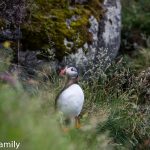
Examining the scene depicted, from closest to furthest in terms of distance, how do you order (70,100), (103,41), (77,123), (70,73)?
(70,100) < (77,123) < (70,73) < (103,41)

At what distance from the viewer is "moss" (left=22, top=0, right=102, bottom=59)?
8023 mm

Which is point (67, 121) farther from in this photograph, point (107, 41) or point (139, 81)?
point (107, 41)

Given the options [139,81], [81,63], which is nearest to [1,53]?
[81,63]

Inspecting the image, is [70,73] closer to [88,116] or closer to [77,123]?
[77,123]

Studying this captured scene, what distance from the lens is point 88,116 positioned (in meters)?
Result: 6.95

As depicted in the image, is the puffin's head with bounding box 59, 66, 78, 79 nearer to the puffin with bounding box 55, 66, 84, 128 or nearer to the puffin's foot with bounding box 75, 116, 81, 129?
the puffin with bounding box 55, 66, 84, 128

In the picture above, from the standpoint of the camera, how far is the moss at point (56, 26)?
26.3ft

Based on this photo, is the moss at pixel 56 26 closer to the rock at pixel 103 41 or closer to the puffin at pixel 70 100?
the rock at pixel 103 41

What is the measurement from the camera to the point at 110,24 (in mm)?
9102

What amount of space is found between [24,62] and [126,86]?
1.32 meters

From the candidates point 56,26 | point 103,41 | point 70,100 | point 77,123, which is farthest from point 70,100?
point 103,41

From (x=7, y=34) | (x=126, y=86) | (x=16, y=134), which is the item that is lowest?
(x=126, y=86)

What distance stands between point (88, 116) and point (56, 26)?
169 cm

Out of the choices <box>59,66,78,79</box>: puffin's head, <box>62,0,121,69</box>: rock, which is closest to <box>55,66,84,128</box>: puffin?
<box>59,66,78,79</box>: puffin's head
